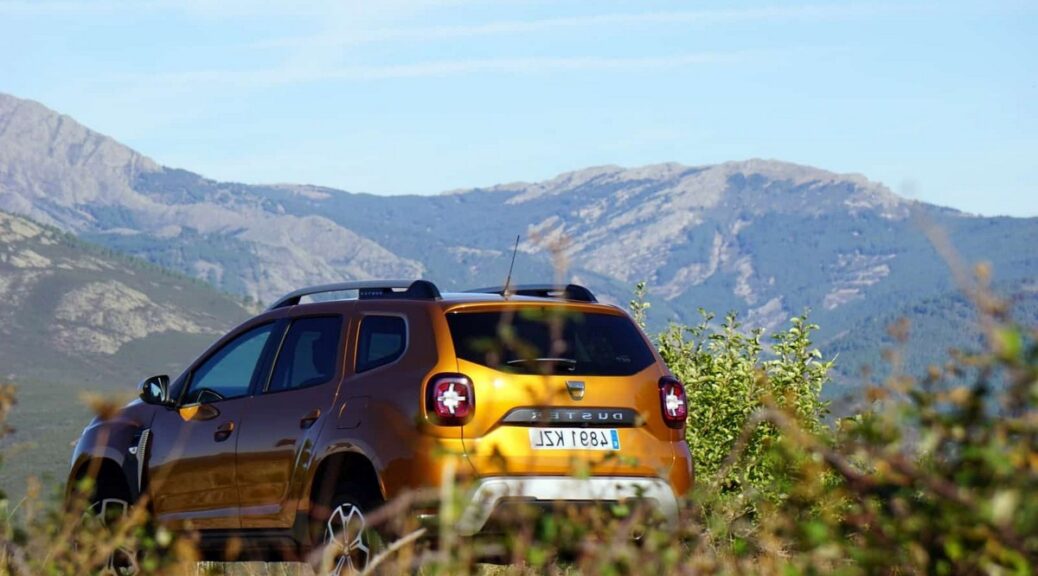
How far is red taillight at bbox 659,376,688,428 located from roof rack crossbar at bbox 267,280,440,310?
1.26 m

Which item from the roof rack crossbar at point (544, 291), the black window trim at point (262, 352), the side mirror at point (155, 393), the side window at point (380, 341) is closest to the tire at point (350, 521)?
the side window at point (380, 341)

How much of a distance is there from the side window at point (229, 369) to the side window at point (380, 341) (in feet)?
3.03

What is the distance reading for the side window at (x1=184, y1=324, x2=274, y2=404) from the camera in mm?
8680

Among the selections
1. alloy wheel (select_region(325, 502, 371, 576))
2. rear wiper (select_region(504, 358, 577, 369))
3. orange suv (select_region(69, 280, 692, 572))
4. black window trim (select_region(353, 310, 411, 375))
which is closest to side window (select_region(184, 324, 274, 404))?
orange suv (select_region(69, 280, 692, 572))

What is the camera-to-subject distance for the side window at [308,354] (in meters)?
7.96

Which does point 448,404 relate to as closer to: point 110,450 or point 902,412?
point 110,450

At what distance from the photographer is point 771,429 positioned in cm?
1454

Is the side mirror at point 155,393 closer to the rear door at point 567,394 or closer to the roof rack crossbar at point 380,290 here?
the roof rack crossbar at point 380,290

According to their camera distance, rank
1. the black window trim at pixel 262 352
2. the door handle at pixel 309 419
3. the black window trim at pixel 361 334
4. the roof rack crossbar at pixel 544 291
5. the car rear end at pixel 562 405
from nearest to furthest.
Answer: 1. the car rear end at pixel 562 405
2. the black window trim at pixel 361 334
3. the door handle at pixel 309 419
4. the roof rack crossbar at pixel 544 291
5. the black window trim at pixel 262 352

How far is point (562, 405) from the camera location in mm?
7277

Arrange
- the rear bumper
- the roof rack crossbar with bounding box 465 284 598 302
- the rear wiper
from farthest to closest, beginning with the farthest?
1. the roof rack crossbar with bounding box 465 284 598 302
2. the rear wiper
3. the rear bumper

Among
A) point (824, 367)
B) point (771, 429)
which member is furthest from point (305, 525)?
point (824, 367)

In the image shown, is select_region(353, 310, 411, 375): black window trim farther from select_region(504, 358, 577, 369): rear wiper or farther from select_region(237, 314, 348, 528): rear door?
select_region(504, 358, 577, 369): rear wiper

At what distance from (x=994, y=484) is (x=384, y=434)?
16.2 ft
